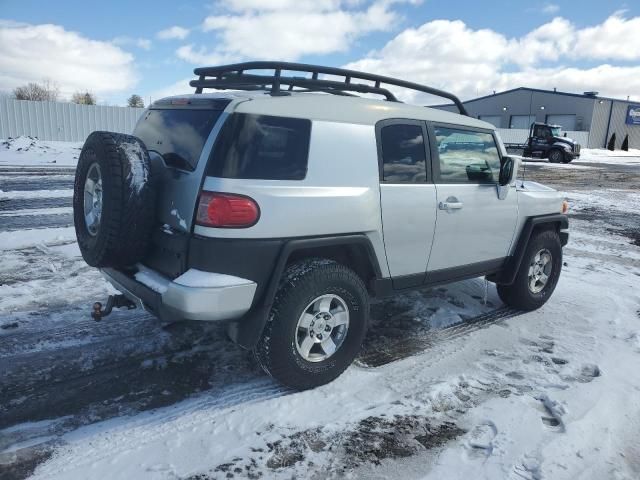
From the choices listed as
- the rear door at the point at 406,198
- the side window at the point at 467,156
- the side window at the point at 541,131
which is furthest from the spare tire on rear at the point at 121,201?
the side window at the point at 541,131

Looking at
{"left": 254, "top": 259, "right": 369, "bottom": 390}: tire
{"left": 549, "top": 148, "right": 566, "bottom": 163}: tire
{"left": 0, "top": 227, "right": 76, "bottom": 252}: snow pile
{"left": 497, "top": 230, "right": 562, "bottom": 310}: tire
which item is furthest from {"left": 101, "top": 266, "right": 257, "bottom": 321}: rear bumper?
{"left": 549, "top": 148, "right": 566, "bottom": 163}: tire

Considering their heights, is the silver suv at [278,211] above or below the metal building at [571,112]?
below

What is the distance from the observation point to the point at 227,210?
9.21 ft

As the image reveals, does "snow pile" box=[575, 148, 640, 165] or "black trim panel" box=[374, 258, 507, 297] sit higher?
"snow pile" box=[575, 148, 640, 165]

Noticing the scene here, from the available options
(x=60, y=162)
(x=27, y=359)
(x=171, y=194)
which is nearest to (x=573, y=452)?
(x=171, y=194)

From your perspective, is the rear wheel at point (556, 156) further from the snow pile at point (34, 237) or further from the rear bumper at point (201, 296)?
the rear bumper at point (201, 296)

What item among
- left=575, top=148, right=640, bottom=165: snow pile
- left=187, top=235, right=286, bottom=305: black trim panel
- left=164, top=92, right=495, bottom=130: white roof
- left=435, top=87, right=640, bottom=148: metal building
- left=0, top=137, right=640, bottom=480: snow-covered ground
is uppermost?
left=435, top=87, right=640, bottom=148: metal building

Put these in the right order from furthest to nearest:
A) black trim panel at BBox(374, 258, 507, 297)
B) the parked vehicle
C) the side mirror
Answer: the parked vehicle
the side mirror
black trim panel at BBox(374, 258, 507, 297)

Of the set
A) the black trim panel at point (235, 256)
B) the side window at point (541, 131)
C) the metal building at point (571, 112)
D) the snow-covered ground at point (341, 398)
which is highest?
the metal building at point (571, 112)

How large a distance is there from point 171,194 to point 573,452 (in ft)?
9.09

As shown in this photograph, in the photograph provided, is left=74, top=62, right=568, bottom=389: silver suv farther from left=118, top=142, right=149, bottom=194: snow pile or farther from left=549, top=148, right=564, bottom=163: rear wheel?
left=549, top=148, right=564, bottom=163: rear wheel

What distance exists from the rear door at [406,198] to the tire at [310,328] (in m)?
0.44

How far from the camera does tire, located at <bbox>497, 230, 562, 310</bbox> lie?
189 inches

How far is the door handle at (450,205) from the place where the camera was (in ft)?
12.5
